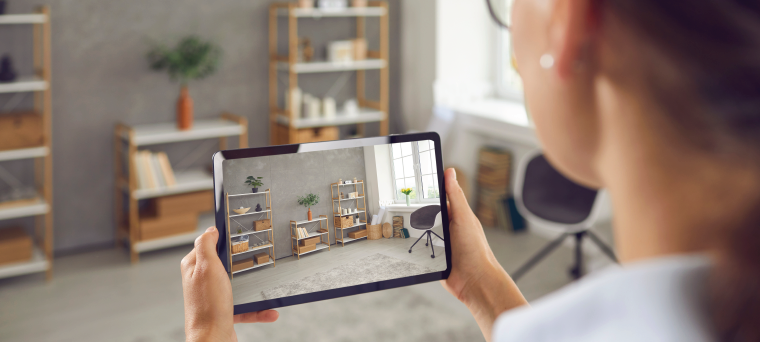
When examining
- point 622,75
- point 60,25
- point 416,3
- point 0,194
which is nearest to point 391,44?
point 416,3

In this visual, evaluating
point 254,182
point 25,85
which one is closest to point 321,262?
point 254,182

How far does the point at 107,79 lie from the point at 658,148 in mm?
3616

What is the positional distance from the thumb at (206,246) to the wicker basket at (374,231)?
239 mm

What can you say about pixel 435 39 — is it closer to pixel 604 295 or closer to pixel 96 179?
pixel 96 179

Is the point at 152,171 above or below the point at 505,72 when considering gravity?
below

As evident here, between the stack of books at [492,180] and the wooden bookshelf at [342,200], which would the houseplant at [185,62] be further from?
the wooden bookshelf at [342,200]

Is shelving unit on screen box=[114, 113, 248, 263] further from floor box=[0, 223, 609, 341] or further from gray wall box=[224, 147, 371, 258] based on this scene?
gray wall box=[224, 147, 371, 258]

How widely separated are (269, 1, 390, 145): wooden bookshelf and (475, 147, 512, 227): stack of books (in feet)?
2.55

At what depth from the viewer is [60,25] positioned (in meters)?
3.26

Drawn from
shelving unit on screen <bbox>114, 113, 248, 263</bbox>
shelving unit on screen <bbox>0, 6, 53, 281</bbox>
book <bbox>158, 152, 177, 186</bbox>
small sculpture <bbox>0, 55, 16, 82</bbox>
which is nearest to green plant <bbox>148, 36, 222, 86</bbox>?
shelving unit on screen <bbox>114, 113, 248, 263</bbox>

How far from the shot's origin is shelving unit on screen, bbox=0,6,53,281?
9.65ft

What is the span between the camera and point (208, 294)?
0.83 metres

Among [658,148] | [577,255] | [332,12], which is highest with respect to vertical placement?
[332,12]

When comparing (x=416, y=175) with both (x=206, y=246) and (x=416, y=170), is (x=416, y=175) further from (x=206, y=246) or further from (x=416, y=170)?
(x=206, y=246)
